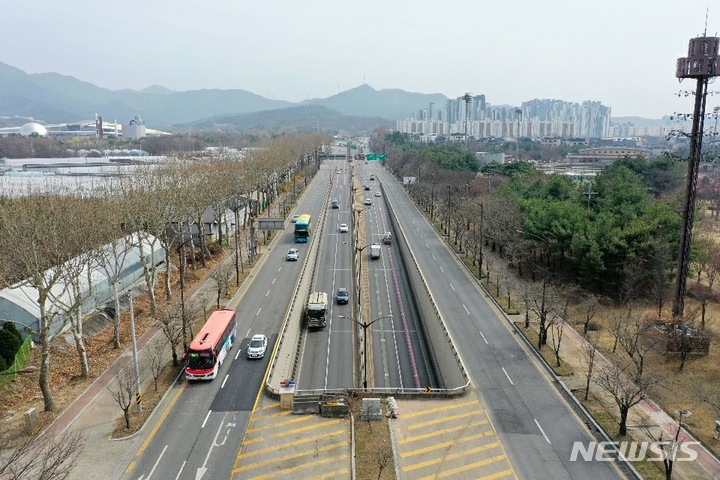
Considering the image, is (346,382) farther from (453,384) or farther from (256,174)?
(256,174)

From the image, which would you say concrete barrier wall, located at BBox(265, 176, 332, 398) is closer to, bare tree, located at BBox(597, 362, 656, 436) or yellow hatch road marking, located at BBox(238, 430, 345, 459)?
yellow hatch road marking, located at BBox(238, 430, 345, 459)

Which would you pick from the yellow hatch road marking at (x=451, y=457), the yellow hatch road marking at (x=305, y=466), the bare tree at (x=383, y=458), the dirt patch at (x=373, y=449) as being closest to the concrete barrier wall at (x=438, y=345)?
the dirt patch at (x=373, y=449)

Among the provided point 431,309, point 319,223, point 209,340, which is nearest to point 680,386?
point 431,309

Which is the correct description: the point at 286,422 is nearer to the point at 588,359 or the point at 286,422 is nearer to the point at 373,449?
the point at 373,449

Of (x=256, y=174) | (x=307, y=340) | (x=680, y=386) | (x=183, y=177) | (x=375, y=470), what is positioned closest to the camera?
(x=375, y=470)

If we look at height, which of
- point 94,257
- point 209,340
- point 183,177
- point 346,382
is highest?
point 183,177

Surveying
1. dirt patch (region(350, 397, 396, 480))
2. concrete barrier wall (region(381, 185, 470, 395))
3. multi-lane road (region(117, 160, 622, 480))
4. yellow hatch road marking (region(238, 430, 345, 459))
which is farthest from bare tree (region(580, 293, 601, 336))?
yellow hatch road marking (region(238, 430, 345, 459))

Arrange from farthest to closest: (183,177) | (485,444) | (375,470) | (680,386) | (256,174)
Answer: (256,174)
(183,177)
(680,386)
(485,444)
(375,470)
